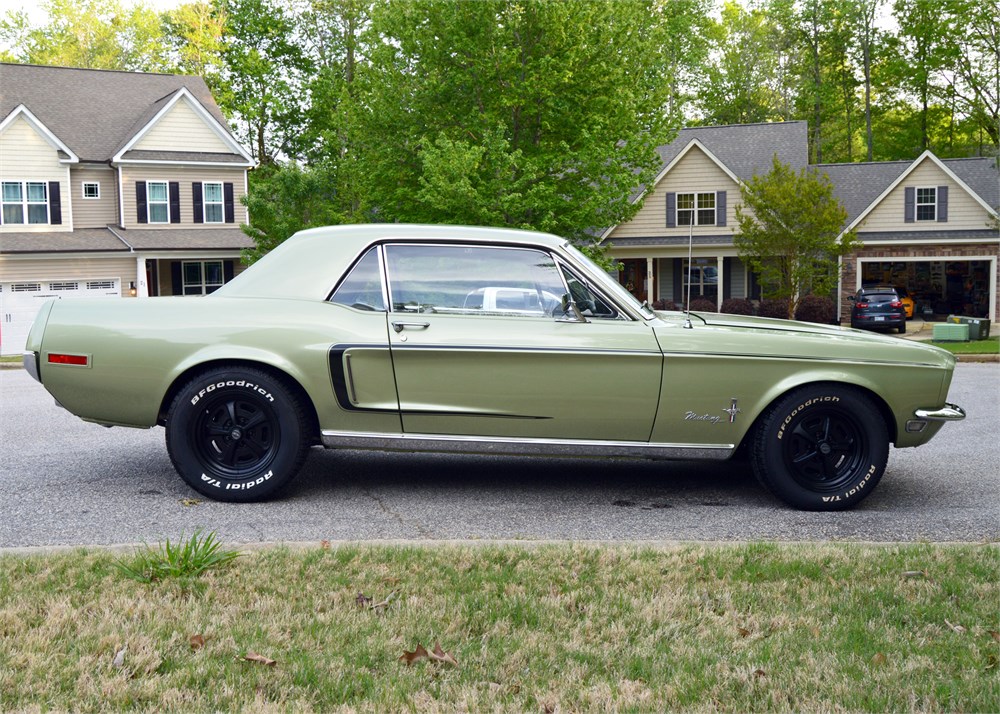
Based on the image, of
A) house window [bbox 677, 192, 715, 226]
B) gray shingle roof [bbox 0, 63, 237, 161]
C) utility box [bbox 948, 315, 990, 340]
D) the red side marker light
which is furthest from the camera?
house window [bbox 677, 192, 715, 226]

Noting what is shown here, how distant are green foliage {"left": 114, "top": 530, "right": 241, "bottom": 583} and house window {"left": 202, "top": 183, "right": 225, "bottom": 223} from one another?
32.4m

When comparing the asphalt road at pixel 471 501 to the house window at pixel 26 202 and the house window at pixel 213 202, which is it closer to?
the house window at pixel 26 202

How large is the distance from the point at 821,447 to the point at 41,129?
31753 mm

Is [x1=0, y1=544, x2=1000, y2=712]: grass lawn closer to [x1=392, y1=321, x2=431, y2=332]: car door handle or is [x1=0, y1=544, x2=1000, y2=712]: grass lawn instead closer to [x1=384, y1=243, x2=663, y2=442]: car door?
[x1=384, y1=243, x2=663, y2=442]: car door

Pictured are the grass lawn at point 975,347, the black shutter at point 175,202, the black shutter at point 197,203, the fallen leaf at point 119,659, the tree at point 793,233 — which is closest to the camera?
the fallen leaf at point 119,659

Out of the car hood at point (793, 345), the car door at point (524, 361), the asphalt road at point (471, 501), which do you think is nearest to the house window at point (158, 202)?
the asphalt road at point (471, 501)

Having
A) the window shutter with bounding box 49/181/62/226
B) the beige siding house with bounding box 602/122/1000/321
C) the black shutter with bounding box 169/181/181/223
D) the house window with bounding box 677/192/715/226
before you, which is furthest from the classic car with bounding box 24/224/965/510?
the house window with bounding box 677/192/715/226

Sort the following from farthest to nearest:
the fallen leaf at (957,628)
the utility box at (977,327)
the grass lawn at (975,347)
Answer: the utility box at (977,327)
the grass lawn at (975,347)
the fallen leaf at (957,628)

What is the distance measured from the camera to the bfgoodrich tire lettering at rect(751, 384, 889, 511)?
19.2ft

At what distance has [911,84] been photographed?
5238cm

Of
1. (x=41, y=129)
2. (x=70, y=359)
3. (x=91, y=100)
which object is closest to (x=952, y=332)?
(x=70, y=359)

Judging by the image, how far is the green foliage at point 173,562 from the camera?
4.21 metres

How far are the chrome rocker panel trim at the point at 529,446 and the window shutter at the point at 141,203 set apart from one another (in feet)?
100

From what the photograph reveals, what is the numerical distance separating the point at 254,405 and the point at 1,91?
32.6 metres
